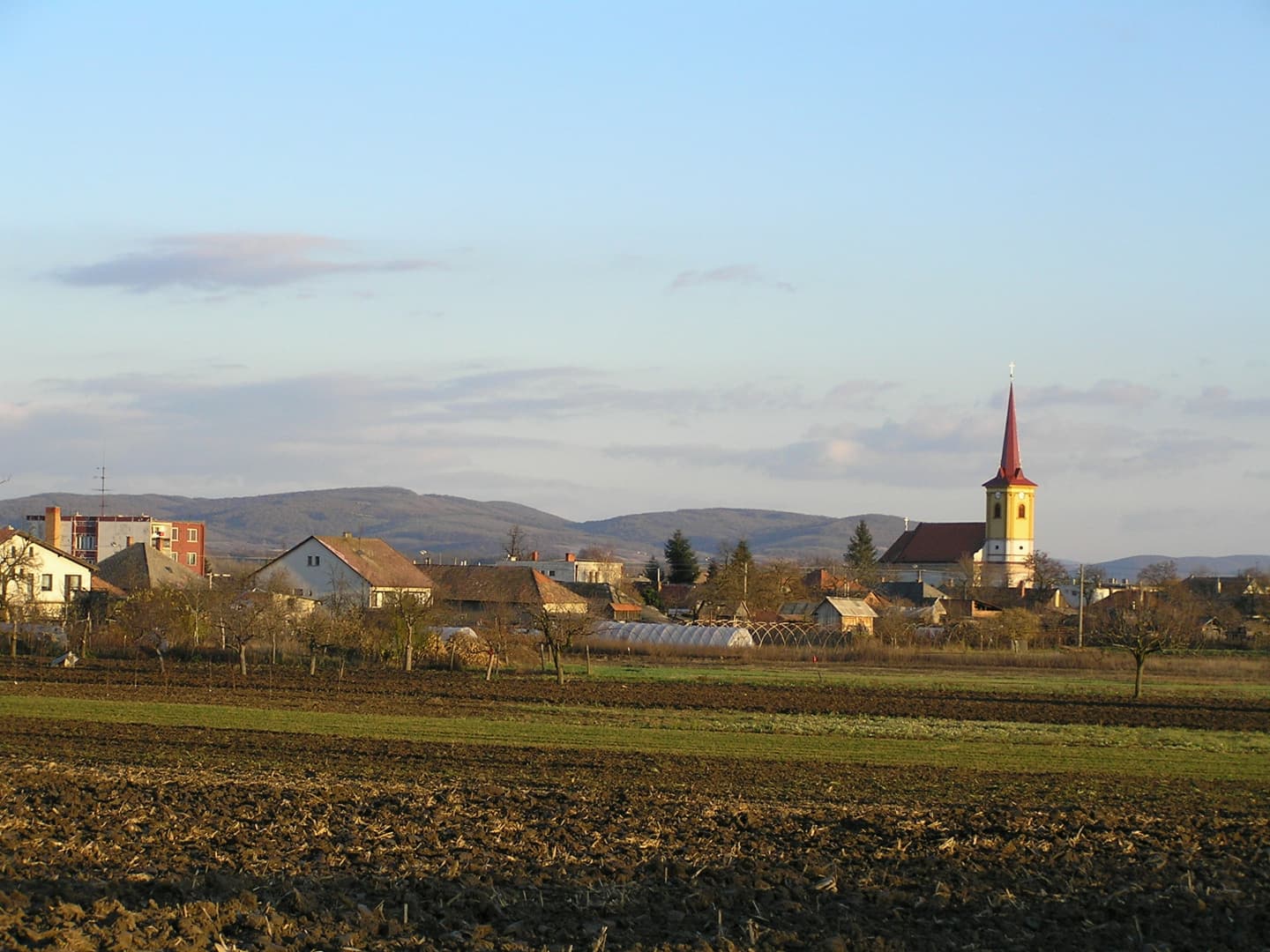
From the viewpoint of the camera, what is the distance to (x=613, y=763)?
2462 cm

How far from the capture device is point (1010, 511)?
514 feet

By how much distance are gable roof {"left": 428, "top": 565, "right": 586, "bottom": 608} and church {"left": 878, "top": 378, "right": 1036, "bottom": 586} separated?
7528cm

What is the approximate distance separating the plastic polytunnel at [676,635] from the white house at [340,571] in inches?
464

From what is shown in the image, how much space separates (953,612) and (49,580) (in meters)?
59.7

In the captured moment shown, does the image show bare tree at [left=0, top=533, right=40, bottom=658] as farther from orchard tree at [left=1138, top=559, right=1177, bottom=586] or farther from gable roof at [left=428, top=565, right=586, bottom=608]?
orchard tree at [left=1138, top=559, right=1177, bottom=586]

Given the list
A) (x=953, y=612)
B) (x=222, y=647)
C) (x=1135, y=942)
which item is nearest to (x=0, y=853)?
(x=1135, y=942)

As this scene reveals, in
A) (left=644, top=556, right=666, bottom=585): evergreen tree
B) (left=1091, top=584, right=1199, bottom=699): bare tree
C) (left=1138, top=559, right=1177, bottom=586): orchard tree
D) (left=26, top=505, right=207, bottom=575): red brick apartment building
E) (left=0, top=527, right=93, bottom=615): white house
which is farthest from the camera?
(left=1138, top=559, right=1177, bottom=586): orchard tree

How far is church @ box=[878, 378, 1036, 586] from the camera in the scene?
155m

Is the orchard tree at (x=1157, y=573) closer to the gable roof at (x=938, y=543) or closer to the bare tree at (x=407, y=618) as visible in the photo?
the gable roof at (x=938, y=543)

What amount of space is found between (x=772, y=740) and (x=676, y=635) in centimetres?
4114

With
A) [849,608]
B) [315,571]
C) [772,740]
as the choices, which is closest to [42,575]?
[315,571]

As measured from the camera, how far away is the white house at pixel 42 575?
60.9 metres

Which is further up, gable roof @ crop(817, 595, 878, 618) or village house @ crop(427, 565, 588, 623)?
village house @ crop(427, 565, 588, 623)

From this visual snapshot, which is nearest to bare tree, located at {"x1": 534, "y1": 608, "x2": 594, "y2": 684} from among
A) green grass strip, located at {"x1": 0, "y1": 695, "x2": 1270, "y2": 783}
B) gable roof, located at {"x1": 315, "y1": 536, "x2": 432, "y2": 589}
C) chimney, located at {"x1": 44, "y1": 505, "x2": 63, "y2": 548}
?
green grass strip, located at {"x1": 0, "y1": 695, "x2": 1270, "y2": 783}
